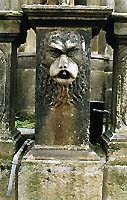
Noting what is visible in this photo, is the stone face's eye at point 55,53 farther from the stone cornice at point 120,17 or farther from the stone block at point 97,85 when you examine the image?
the stone block at point 97,85

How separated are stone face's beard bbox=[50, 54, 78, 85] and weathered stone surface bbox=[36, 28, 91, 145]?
0.06 meters

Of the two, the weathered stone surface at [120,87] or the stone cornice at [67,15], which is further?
the weathered stone surface at [120,87]

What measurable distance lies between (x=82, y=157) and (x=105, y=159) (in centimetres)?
19

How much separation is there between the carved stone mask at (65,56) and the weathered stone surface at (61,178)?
1.99 ft

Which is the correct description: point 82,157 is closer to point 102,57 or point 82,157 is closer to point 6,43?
point 6,43

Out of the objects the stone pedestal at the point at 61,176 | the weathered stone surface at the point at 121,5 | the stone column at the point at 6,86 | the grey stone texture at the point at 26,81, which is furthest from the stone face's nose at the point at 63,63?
the grey stone texture at the point at 26,81

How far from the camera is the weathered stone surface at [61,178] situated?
3277mm

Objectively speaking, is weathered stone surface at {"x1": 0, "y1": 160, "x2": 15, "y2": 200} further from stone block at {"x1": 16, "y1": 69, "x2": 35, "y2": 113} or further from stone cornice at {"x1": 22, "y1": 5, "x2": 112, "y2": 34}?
stone block at {"x1": 16, "y1": 69, "x2": 35, "y2": 113}

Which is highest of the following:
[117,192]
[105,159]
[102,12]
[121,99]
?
[102,12]

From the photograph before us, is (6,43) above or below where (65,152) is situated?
above

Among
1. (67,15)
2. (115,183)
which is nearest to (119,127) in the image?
(115,183)

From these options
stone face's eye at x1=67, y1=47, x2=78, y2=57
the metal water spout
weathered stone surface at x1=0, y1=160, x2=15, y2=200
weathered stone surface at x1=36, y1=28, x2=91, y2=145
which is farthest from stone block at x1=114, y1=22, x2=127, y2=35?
weathered stone surface at x1=0, y1=160, x2=15, y2=200

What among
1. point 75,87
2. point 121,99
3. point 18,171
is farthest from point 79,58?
point 18,171

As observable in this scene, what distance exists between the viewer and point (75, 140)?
3357mm
